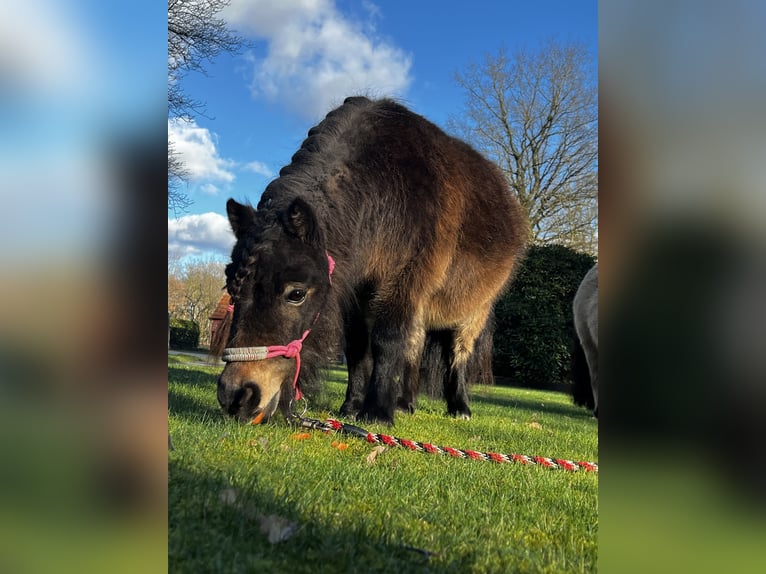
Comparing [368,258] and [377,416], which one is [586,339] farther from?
[368,258]

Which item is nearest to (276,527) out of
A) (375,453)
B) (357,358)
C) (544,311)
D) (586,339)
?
(375,453)

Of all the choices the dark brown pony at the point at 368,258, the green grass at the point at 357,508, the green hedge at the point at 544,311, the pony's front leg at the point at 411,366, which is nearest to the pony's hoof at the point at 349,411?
the dark brown pony at the point at 368,258

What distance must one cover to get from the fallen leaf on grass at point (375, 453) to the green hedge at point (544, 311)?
1080 cm

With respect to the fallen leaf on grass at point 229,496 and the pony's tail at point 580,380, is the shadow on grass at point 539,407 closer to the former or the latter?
the pony's tail at point 580,380

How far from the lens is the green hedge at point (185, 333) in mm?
21125

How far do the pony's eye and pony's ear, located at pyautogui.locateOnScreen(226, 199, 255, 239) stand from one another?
589 mm

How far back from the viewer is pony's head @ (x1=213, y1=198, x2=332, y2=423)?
2.82 meters

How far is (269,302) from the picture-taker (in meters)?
3.08

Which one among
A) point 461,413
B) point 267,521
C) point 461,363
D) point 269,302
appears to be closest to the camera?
point 267,521

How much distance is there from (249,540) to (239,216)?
2.54 m

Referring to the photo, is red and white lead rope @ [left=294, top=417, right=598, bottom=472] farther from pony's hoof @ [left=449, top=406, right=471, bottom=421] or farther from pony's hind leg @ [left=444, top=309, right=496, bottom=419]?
pony's hind leg @ [left=444, top=309, right=496, bottom=419]

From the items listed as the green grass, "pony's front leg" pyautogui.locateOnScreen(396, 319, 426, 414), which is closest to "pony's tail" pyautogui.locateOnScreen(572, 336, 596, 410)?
"pony's front leg" pyautogui.locateOnScreen(396, 319, 426, 414)
